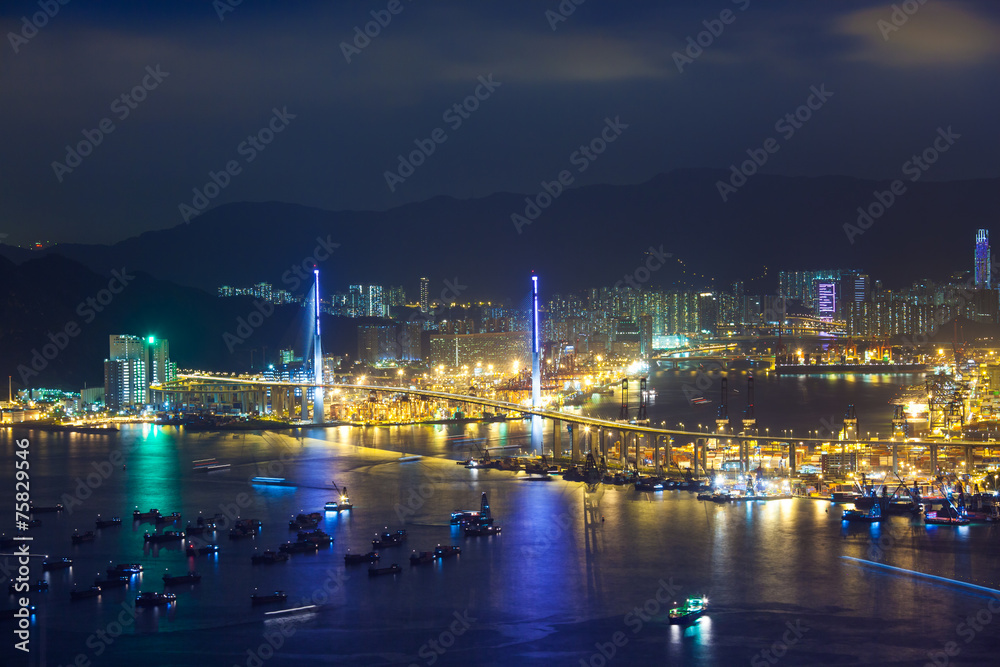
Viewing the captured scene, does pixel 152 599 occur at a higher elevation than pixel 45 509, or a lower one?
lower

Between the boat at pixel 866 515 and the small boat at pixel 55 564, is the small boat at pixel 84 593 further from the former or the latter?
the boat at pixel 866 515

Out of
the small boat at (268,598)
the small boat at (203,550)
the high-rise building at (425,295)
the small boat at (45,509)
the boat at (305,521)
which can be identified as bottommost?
the small boat at (268,598)

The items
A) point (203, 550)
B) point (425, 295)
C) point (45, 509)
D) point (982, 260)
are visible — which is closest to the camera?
point (203, 550)

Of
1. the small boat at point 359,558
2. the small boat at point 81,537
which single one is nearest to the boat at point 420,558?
the small boat at point 359,558

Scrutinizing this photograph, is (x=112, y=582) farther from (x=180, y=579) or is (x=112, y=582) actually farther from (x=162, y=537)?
(x=162, y=537)

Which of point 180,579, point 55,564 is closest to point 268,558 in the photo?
point 180,579

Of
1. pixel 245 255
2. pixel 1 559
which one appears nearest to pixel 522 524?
pixel 1 559

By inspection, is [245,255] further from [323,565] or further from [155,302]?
[323,565]
